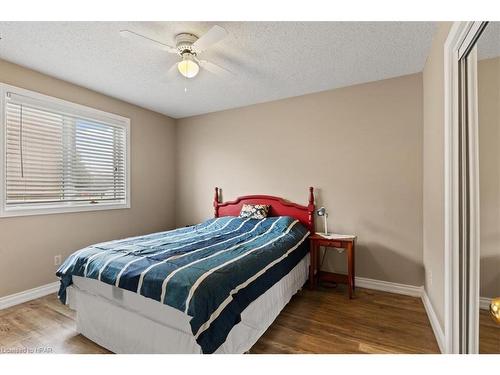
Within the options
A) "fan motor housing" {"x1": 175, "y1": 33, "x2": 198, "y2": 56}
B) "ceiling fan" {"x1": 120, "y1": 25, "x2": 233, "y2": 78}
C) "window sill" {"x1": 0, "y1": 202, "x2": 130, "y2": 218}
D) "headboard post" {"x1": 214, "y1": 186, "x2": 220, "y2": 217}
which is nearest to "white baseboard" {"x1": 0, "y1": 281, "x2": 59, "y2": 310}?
"window sill" {"x1": 0, "y1": 202, "x2": 130, "y2": 218}

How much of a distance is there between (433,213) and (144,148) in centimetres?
362

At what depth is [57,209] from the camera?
9.09 feet

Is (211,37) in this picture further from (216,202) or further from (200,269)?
(216,202)

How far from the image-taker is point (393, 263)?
2.75 m

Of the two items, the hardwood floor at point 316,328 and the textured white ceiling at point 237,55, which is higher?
the textured white ceiling at point 237,55

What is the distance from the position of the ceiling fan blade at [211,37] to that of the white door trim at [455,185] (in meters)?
1.38

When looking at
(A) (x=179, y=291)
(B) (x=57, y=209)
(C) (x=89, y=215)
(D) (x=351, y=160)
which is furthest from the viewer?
(C) (x=89, y=215)

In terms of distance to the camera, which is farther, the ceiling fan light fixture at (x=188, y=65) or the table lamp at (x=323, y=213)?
the table lamp at (x=323, y=213)

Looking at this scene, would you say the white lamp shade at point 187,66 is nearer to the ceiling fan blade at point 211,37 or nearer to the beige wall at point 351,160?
the ceiling fan blade at point 211,37

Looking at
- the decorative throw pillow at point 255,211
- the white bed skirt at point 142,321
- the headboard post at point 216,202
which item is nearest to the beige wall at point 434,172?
the white bed skirt at point 142,321

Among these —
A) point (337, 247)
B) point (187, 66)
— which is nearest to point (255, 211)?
point (337, 247)

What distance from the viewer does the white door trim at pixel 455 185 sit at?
1.42 metres

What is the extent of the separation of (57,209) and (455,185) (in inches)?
142

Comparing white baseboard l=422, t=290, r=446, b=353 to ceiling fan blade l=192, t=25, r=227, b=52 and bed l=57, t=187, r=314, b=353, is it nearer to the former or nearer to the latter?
bed l=57, t=187, r=314, b=353
